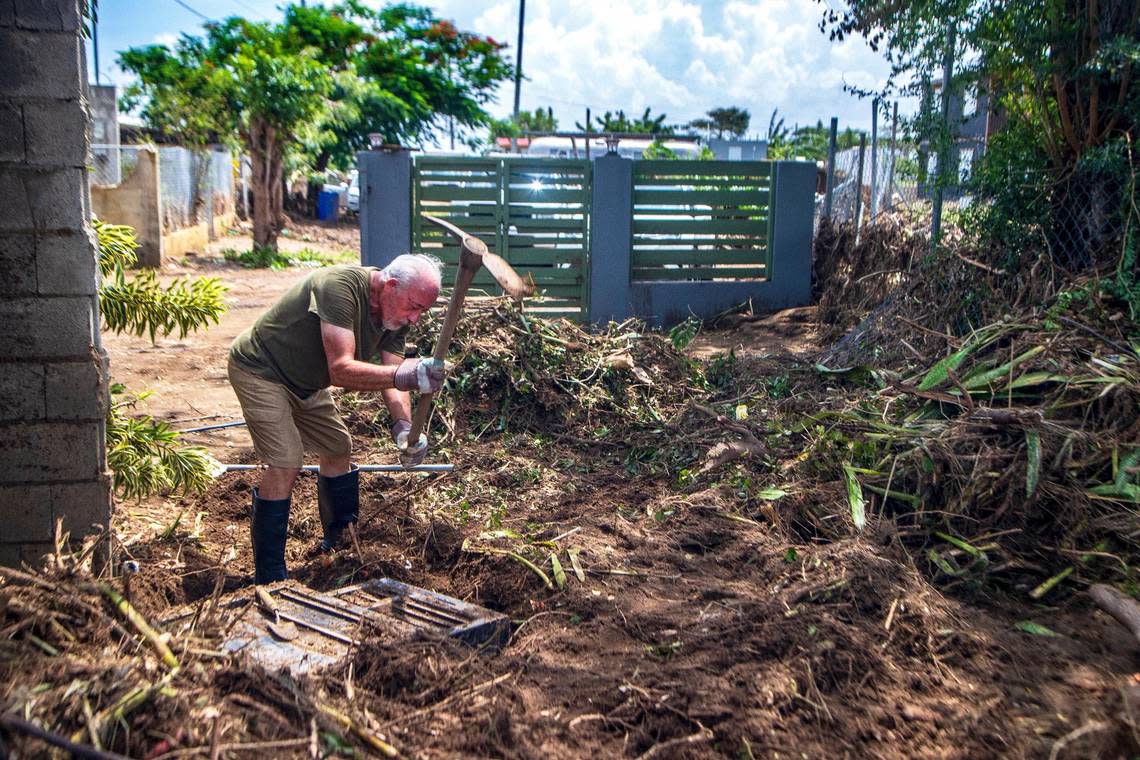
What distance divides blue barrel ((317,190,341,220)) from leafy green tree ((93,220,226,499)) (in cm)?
2252

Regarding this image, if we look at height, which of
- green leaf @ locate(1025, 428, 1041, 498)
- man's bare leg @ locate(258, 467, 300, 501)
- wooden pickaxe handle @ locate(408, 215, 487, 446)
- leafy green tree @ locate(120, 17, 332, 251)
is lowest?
man's bare leg @ locate(258, 467, 300, 501)

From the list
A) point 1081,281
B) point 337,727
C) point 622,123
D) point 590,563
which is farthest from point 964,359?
point 622,123

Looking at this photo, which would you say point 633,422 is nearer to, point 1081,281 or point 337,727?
point 1081,281

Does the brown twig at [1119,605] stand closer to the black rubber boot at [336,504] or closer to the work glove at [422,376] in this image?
the work glove at [422,376]

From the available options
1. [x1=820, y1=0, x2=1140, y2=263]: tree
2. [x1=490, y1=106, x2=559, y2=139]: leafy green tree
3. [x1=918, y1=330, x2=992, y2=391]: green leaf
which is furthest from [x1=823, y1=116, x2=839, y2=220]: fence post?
[x1=490, y1=106, x2=559, y2=139]: leafy green tree

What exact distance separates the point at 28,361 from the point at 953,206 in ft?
24.1

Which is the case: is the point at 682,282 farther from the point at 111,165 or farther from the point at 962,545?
the point at 111,165

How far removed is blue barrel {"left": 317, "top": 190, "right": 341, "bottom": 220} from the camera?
27.0 m

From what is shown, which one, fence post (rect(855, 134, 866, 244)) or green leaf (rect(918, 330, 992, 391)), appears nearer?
green leaf (rect(918, 330, 992, 391))

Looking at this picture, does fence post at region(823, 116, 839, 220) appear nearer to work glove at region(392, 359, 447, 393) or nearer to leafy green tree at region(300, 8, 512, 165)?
work glove at region(392, 359, 447, 393)

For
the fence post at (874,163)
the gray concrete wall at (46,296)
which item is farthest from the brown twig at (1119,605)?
the fence post at (874,163)

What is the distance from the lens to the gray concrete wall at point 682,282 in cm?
1123

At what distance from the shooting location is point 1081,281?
20.1 feet

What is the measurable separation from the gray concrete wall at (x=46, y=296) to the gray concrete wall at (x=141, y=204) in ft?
38.6
